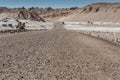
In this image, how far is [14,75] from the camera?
573 inches

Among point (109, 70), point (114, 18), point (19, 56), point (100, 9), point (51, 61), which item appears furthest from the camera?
point (100, 9)

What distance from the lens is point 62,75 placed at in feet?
50.0

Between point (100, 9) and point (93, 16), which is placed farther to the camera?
point (100, 9)

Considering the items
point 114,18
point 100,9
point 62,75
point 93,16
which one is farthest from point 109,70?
point 100,9

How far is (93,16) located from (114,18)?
2191 cm

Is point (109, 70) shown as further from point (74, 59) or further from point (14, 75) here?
point (14, 75)

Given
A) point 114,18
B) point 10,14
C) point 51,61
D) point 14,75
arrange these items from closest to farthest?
point 14,75 < point 51,61 < point 10,14 < point 114,18

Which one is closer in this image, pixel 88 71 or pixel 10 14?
pixel 88 71

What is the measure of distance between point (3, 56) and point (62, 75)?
20.2ft

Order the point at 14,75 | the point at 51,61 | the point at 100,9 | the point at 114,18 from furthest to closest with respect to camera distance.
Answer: the point at 100,9
the point at 114,18
the point at 51,61
the point at 14,75

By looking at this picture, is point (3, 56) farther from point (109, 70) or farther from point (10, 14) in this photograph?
point (10, 14)

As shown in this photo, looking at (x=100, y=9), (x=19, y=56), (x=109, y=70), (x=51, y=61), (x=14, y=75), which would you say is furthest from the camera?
(x=100, y=9)

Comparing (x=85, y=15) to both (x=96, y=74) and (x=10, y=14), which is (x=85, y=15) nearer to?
(x=10, y=14)

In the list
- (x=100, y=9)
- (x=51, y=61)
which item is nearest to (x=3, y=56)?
(x=51, y=61)
